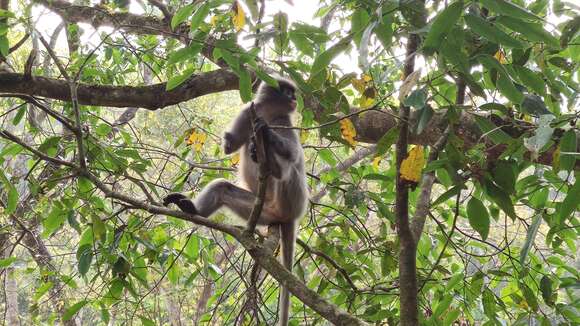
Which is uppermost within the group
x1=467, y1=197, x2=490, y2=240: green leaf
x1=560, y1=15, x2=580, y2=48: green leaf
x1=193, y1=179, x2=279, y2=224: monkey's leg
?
x1=193, y1=179, x2=279, y2=224: monkey's leg

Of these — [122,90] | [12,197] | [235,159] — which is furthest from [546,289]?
[235,159]

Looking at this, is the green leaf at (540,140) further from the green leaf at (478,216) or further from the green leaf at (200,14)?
the green leaf at (200,14)

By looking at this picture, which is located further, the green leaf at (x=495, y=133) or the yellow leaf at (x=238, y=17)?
the yellow leaf at (x=238, y=17)

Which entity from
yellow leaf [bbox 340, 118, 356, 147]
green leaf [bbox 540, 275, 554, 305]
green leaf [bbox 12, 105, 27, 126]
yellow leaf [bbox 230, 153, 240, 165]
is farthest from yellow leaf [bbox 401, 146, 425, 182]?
yellow leaf [bbox 230, 153, 240, 165]

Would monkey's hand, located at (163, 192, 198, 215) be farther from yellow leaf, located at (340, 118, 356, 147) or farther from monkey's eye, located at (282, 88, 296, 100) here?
yellow leaf, located at (340, 118, 356, 147)

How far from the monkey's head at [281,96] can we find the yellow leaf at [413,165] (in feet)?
6.41

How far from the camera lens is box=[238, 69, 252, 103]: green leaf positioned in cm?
217

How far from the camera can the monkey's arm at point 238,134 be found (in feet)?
12.7

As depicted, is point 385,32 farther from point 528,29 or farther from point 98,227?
point 98,227

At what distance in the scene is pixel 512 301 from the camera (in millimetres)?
3158

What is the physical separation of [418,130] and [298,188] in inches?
92.7

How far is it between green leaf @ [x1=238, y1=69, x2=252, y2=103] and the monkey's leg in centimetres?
153

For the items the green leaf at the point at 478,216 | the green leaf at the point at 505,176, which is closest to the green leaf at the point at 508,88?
the green leaf at the point at 505,176

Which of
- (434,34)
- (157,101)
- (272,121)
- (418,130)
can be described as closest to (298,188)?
(272,121)
